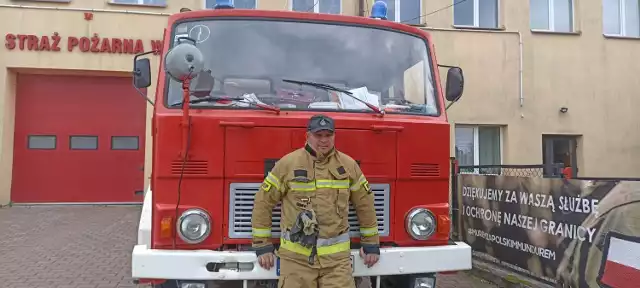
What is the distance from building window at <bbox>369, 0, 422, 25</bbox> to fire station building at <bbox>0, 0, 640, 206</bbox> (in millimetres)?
25

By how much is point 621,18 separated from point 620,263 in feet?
38.2

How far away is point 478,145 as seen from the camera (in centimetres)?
1272

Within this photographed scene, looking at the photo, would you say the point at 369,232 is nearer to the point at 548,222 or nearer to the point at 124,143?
the point at 548,222

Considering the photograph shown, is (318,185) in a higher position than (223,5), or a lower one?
lower

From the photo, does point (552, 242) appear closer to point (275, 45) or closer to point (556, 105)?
point (275, 45)

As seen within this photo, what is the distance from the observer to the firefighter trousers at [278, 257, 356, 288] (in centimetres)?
318

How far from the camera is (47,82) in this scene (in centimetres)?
1179

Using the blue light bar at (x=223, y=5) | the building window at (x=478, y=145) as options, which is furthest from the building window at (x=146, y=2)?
the blue light bar at (x=223, y=5)

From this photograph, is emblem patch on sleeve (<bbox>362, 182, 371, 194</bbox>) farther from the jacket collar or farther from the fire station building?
the fire station building

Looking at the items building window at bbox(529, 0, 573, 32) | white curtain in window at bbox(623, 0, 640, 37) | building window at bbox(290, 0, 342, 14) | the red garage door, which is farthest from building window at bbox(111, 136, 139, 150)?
white curtain in window at bbox(623, 0, 640, 37)

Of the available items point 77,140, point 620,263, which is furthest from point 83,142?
point 620,263

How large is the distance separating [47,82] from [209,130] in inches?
403

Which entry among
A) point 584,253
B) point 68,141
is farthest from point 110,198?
point 584,253

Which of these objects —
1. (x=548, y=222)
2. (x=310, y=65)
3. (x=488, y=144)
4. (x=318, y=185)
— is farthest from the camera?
(x=488, y=144)
